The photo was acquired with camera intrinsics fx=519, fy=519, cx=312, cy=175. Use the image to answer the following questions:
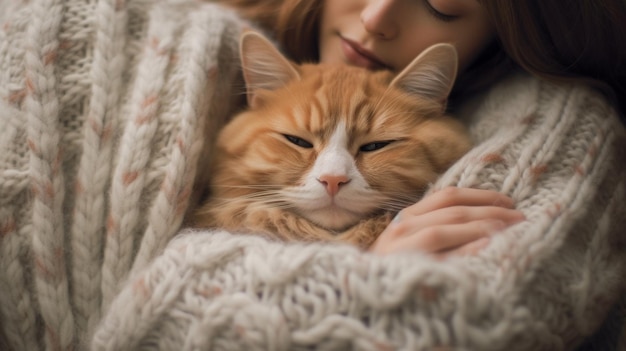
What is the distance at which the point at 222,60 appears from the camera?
1.25 meters

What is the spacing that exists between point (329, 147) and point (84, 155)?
501 millimetres

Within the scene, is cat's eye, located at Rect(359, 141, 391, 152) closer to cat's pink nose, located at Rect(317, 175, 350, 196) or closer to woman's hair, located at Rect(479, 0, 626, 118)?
cat's pink nose, located at Rect(317, 175, 350, 196)

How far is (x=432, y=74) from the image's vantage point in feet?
3.99

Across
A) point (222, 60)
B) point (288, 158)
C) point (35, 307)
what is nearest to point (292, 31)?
point (222, 60)

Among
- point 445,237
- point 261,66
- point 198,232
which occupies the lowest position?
point 198,232

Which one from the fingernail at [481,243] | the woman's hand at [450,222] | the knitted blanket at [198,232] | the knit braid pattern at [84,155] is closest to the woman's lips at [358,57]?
the knitted blanket at [198,232]

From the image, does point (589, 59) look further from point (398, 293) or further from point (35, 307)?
point (35, 307)

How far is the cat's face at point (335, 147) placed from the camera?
1070 mm

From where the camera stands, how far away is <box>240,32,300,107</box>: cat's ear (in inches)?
47.6

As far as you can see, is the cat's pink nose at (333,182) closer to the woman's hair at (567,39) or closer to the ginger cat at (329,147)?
the ginger cat at (329,147)

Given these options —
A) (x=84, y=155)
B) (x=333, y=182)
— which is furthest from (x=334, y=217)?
(x=84, y=155)

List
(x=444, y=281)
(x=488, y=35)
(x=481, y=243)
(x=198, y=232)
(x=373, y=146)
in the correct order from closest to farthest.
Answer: (x=444, y=281) < (x=481, y=243) < (x=198, y=232) < (x=373, y=146) < (x=488, y=35)

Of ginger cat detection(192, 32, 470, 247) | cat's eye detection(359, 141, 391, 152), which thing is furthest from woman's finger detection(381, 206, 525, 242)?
cat's eye detection(359, 141, 391, 152)

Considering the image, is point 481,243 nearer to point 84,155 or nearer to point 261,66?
point 261,66
